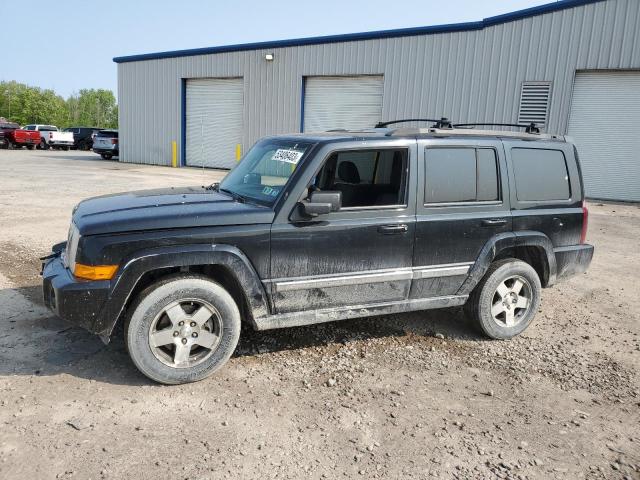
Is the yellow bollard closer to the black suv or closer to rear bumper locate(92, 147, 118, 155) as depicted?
rear bumper locate(92, 147, 118, 155)

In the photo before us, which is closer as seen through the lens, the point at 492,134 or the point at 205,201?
the point at 205,201

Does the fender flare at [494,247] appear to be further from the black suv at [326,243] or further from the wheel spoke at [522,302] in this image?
the wheel spoke at [522,302]

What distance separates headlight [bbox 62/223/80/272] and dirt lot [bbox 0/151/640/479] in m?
0.80

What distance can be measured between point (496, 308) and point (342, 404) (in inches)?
77.9

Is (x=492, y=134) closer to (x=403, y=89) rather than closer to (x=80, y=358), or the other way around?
(x=80, y=358)

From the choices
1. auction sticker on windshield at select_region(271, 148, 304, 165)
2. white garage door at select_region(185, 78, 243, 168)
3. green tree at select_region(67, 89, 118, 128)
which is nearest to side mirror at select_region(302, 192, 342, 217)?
auction sticker on windshield at select_region(271, 148, 304, 165)

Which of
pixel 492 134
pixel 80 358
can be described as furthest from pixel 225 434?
pixel 492 134

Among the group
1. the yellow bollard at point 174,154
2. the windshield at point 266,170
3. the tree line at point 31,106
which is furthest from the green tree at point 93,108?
the windshield at point 266,170

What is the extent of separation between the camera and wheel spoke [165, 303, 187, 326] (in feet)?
12.0

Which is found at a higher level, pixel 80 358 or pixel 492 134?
pixel 492 134

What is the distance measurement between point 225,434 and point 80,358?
161cm

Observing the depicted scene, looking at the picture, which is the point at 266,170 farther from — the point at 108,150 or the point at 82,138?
the point at 82,138

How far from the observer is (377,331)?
4.88m

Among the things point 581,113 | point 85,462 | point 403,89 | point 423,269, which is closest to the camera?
point 85,462
